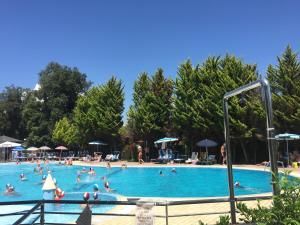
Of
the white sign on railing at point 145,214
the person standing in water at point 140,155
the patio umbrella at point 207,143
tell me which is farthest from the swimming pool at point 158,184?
the white sign on railing at point 145,214

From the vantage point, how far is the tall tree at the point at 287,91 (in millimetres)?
23828

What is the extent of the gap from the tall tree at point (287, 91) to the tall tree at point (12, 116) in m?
42.3

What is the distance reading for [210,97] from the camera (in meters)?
28.0

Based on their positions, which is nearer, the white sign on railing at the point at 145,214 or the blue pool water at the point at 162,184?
the white sign on railing at the point at 145,214

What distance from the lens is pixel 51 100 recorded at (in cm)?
5225

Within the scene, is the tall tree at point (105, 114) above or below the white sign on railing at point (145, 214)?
above

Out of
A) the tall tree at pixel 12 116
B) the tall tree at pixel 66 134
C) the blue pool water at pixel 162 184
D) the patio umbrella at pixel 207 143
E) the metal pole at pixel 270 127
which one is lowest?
the blue pool water at pixel 162 184

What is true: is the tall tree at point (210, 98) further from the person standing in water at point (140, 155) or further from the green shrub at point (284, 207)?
the green shrub at point (284, 207)

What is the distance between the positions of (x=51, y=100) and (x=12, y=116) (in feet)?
32.6

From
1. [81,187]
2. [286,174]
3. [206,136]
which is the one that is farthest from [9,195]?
[206,136]

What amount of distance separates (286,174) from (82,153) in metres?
39.3

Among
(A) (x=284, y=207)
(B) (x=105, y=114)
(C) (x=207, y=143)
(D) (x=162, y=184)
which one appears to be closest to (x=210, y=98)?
(C) (x=207, y=143)

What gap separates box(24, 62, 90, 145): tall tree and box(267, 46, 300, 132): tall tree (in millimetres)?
32445

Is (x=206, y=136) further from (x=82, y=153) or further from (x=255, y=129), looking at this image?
(x=82, y=153)
